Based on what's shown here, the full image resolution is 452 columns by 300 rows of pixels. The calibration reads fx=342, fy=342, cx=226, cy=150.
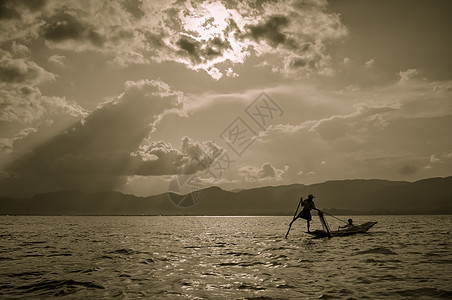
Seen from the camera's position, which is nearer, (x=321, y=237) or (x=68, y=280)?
(x=68, y=280)

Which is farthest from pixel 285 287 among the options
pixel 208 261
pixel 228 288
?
pixel 208 261

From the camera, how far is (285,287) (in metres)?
14.3

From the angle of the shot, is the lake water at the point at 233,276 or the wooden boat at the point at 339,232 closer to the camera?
the lake water at the point at 233,276

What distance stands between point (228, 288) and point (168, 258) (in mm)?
11166

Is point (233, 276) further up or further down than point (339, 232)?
further up

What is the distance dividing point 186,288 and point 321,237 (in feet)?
102

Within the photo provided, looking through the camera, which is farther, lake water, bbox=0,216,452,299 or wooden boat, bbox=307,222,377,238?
wooden boat, bbox=307,222,377,238

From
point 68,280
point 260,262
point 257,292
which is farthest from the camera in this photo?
point 260,262

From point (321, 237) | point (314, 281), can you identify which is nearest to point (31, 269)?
point (314, 281)

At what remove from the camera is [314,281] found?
1551 centimetres

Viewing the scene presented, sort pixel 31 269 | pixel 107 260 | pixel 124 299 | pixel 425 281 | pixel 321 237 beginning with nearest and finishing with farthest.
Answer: pixel 124 299, pixel 425 281, pixel 31 269, pixel 107 260, pixel 321 237

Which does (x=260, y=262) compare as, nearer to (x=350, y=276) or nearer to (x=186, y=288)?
(x=350, y=276)

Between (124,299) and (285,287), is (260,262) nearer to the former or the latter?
(285,287)

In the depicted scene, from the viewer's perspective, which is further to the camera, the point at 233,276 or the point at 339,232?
the point at 339,232
